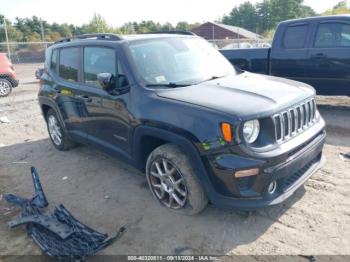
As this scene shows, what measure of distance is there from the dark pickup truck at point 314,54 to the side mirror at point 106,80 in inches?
184

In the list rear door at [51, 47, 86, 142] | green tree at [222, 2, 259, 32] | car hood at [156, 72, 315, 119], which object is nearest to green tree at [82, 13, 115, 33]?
rear door at [51, 47, 86, 142]

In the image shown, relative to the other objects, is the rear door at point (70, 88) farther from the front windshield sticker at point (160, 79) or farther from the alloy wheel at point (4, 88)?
the alloy wheel at point (4, 88)

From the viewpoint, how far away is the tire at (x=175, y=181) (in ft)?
10.9

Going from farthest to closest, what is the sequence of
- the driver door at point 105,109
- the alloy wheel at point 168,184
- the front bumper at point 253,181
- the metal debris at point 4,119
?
the metal debris at point 4,119 < the driver door at point 105,109 < the alloy wheel at point 168,184 < the front bumper at point 253,181

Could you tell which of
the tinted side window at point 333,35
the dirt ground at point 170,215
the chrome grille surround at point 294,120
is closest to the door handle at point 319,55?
the tinted side window at point 333,35

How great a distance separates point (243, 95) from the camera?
132 inches

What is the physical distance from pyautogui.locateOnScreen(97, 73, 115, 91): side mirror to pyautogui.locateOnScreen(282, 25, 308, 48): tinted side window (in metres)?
4.79

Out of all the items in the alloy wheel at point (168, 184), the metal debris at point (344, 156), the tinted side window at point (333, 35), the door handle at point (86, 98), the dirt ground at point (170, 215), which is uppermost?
the tinted side window at point (333, 35)

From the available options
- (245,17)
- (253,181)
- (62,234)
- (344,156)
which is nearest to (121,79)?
(62,234)

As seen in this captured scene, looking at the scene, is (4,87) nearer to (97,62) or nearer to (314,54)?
(97,62)

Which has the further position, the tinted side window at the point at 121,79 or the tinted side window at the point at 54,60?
the tinted side window at the point at 54,60

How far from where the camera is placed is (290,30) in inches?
286

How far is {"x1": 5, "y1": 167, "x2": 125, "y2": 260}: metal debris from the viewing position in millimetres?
3066

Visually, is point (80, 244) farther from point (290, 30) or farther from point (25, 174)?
point (290, 30)
